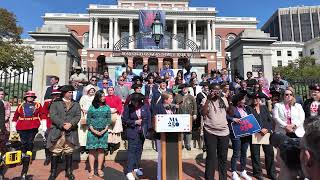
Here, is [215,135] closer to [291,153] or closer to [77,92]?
[291,153]

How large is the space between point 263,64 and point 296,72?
48.4 metres

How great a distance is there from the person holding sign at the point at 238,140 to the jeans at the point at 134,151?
85.3 inches

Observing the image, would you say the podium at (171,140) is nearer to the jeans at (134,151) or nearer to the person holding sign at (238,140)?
the jeans at (134,151)

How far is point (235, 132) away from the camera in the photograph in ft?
21.4

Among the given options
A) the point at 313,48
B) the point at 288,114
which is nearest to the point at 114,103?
the point at 288,114

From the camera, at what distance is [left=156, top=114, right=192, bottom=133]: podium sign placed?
548cm

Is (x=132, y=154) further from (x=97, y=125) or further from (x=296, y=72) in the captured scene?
(x=296, y=72)

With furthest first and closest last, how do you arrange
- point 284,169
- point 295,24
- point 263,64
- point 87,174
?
point 295,24, point 263,64, point 87,174, point 284,169

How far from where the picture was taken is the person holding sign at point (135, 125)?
21.2 feet

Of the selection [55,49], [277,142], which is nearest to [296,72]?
[55,49]

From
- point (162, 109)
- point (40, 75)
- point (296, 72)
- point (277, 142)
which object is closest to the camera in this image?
point (277, 142)

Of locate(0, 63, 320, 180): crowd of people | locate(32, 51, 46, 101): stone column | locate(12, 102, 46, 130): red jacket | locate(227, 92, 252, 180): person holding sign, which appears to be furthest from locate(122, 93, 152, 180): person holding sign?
locate(32, 51, 46, 101): stone column

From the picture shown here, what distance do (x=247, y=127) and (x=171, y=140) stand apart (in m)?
1.91

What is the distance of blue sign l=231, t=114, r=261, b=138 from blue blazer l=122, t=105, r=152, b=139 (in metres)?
2.05
